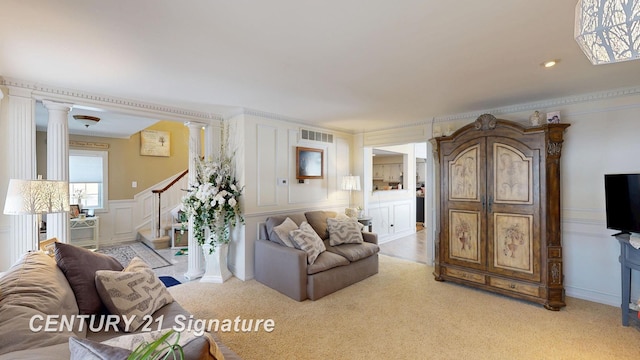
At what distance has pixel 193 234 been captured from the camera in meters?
3.92

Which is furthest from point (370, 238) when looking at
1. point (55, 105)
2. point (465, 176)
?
point (55, 105)

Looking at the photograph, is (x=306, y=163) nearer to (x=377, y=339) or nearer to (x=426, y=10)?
(x=377, y=339)

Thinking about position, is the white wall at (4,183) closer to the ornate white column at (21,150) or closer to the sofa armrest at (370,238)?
the ornate white column at (21,150)

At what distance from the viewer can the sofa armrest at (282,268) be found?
3.18 meters

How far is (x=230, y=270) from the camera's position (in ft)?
13.4

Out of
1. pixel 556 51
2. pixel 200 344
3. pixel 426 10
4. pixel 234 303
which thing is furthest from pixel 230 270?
pixel 556 51

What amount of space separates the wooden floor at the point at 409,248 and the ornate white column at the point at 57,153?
15.4 feet

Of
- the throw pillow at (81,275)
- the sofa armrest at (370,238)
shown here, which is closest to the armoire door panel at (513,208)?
the sofa armrest at (370,238)

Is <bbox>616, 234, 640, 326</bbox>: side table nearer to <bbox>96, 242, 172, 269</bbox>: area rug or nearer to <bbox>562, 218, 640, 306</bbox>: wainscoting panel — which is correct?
<bbox>562, 218, 640, 306</bbox>: wainscoting panel

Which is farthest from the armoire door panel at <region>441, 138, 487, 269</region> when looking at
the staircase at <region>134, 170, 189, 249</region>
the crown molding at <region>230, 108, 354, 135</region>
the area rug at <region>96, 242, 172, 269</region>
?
the staircase at <region>134, 170, 189, 249</region>

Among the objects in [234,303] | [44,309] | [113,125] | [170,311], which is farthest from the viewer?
[113,125]

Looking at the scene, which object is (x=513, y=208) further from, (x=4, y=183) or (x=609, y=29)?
(x=4, y=183)

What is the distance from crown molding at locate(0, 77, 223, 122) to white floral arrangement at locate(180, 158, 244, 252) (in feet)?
2.25

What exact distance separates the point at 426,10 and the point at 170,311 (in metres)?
2.48
